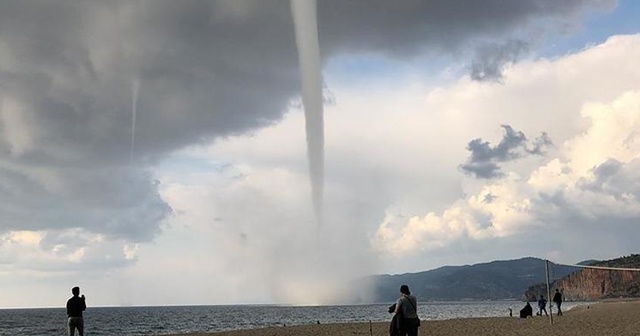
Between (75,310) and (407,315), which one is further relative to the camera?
(75,310)

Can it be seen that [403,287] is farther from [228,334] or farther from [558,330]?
[228,334]

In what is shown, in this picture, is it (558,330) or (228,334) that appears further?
(228,334)

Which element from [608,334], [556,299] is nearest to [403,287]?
[608,334]

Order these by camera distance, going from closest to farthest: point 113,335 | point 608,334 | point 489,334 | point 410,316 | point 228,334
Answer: point 410,316, point 608,334, point 489,334, point 228,334, point 113,335

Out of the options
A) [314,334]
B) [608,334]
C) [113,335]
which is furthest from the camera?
[113,335]

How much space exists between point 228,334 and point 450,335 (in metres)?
20.1

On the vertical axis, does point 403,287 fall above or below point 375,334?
above

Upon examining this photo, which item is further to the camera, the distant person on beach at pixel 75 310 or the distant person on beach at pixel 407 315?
the distant person on beach at pixel 75 310

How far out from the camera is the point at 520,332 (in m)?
34.5

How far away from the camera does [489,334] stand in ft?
113

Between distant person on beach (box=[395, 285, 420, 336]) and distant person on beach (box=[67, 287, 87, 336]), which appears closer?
distant person on beach (box=[395, 285, 420, 336])

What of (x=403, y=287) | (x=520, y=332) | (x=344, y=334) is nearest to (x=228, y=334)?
(x=344, y=334)

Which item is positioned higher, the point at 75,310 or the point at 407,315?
the point at 75,310

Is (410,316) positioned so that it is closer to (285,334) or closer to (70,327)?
(70,327)
